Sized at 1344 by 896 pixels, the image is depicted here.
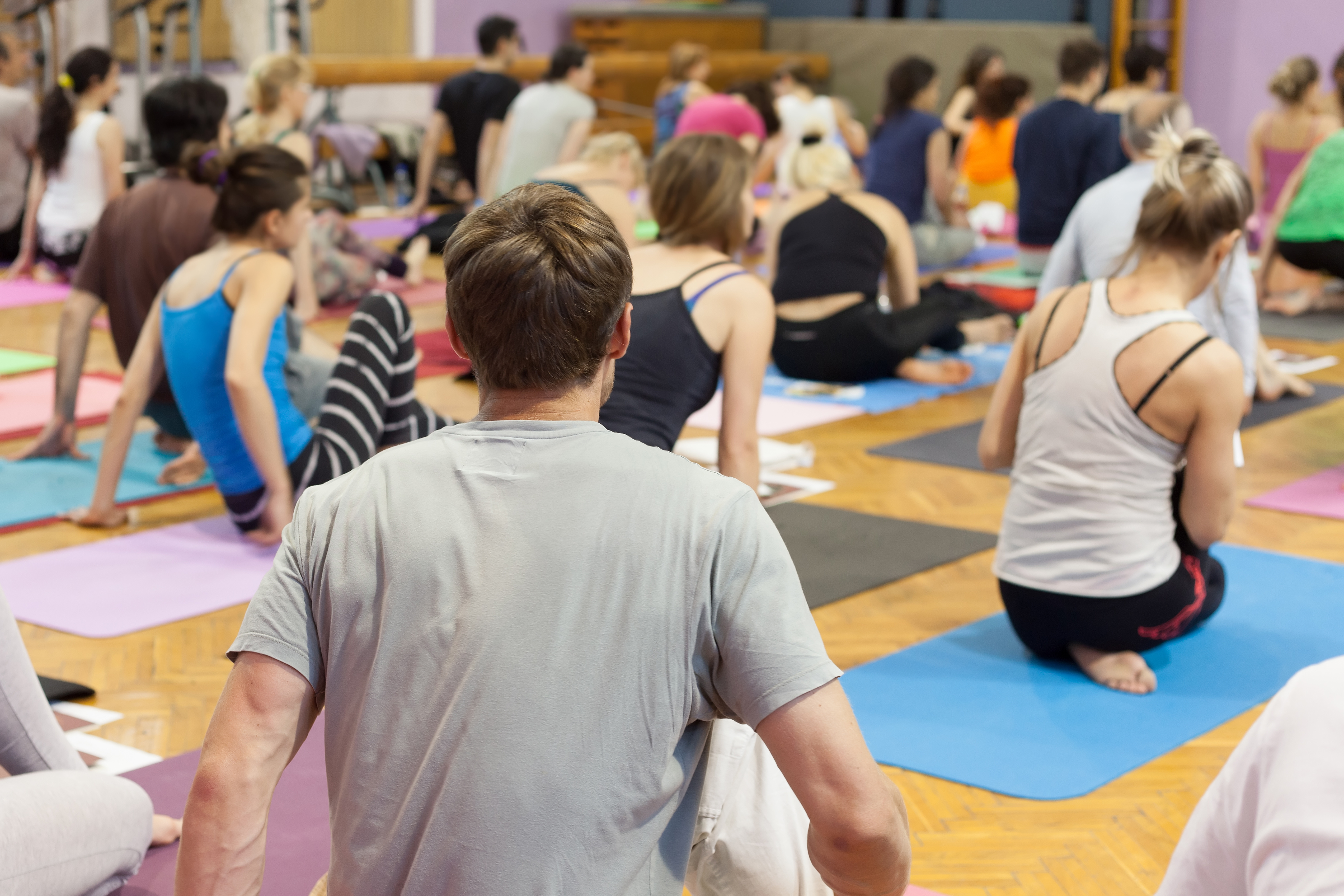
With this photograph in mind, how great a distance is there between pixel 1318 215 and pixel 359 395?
3.82 m

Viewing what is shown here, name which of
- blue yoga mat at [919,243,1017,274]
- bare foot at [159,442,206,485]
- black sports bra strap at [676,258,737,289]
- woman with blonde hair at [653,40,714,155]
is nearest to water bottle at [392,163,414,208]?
woman with blonde hair at [653,40,714,155]

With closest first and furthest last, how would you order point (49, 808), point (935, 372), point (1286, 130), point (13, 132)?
1. point (49, 808)
2. point (935, 372)
3. point (1286, 130)
4. point (13, 132)

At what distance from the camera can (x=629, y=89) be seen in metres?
13.7

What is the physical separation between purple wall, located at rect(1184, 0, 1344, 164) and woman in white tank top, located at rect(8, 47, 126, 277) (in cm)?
845

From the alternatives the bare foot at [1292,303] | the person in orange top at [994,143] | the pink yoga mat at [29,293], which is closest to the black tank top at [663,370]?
the bare foot at [1292,303]

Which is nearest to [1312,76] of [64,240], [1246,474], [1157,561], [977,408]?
[977,408]

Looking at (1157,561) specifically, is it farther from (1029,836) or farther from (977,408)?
(977,408)

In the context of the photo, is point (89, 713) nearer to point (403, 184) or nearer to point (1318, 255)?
point (1318, 255)

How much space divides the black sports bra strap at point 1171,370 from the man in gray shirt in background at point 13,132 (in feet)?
23.2

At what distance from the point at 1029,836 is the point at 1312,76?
6.26 metres

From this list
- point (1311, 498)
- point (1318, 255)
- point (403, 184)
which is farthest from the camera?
point (403, 184)

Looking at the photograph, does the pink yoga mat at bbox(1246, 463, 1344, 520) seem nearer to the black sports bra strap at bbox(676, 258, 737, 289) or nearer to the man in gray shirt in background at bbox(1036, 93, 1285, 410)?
the man in gray shirt in background at bbox(1036, 93, 1285, 410)

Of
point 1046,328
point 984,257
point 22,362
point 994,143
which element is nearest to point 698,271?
point 1046,328

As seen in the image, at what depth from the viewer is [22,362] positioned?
244 inches
